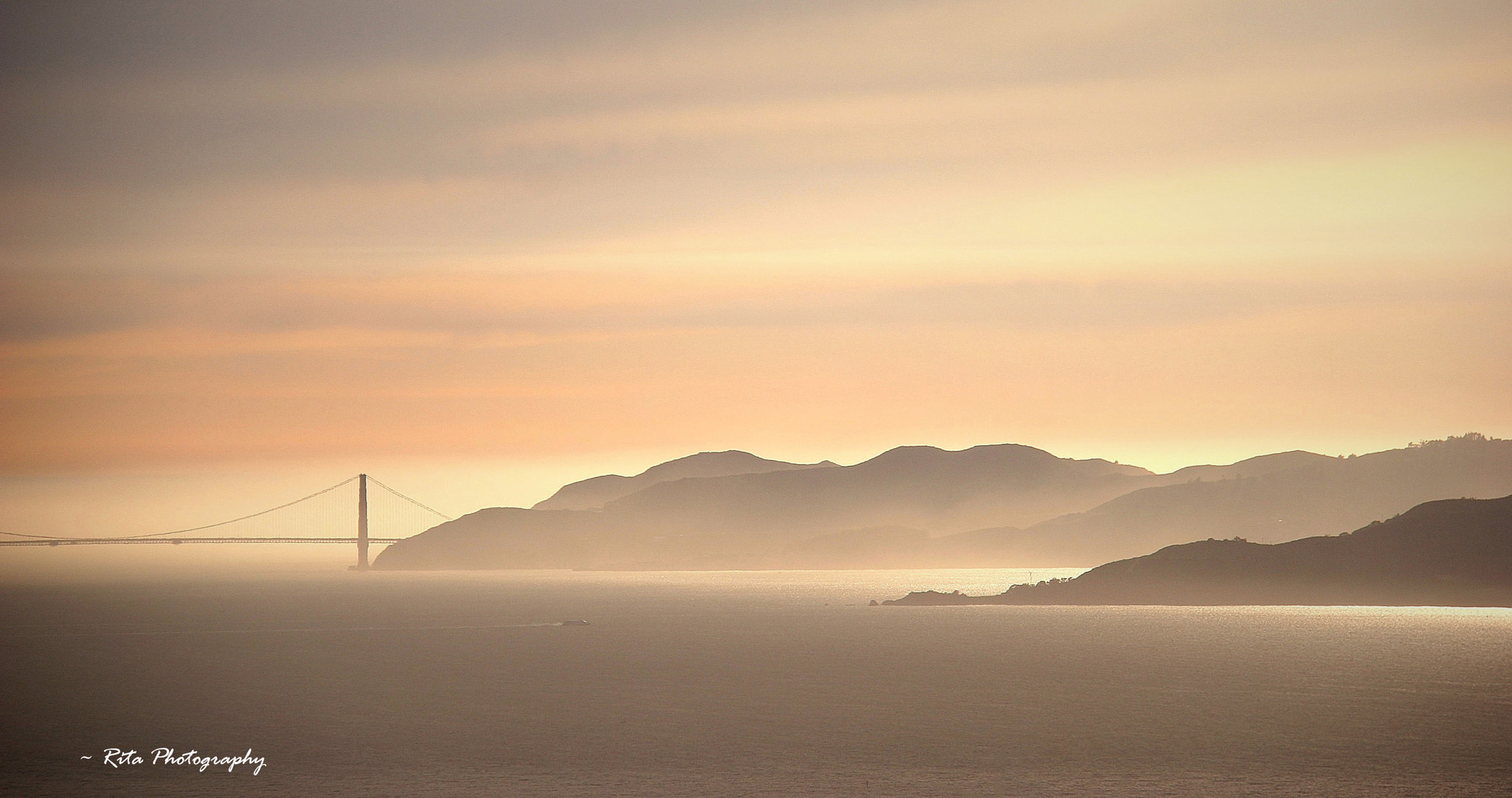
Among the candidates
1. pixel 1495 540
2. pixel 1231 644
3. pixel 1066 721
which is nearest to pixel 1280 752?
pixel 1066 721

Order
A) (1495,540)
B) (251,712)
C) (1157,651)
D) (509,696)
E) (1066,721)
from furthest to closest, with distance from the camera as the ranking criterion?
(1495,540) < (1157,651) < (509,696) < (251,712) < (1066,721)

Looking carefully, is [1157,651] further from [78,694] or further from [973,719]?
[78,694]

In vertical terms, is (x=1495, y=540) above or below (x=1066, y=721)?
above

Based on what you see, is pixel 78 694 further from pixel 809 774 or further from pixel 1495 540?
pixel 1495 540

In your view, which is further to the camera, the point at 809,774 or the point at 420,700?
the point at 420,700

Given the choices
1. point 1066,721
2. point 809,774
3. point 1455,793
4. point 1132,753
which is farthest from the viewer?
point 1066,721

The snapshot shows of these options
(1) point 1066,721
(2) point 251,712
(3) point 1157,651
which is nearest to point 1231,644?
(3) point 1157,651
